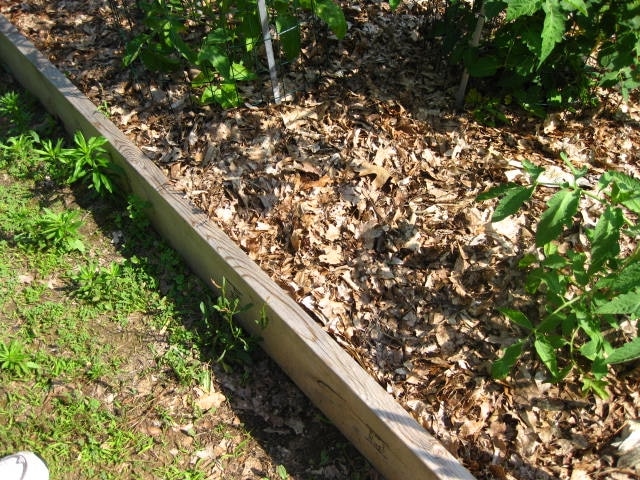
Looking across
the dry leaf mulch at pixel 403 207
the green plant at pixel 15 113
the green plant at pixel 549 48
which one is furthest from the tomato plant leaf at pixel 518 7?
the green plant at pixel 15 113

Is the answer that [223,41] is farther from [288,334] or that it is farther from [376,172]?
[288,334]

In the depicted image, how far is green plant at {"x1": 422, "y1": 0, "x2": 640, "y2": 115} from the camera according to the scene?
8.97 feet

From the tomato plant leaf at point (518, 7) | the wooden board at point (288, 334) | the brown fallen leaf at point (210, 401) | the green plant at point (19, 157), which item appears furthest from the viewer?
the green plant at point (19, 157)

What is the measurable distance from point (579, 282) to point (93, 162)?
2.85m

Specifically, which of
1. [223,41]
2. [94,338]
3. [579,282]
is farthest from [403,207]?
[94,338]

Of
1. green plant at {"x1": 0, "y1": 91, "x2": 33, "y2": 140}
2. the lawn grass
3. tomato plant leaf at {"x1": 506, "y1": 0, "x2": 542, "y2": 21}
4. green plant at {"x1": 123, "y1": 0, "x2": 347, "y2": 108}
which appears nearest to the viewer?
tomato plant leaf at {"x1": 506, "y1": 0, "x2": 542, "y2": 21}

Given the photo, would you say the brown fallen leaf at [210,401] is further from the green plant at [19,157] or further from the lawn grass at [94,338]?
the green plant at [19,157]

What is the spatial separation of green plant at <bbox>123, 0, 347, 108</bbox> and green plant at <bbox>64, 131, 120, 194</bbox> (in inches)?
21.9

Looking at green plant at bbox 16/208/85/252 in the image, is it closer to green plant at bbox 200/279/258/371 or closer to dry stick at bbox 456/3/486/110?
green plant at bbox 200/279/258/371

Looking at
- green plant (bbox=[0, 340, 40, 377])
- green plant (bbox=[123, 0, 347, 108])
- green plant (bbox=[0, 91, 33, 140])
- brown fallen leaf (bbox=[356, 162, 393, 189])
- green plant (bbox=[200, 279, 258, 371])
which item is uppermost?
green plant (bbox=[123, 0, 347, 108])

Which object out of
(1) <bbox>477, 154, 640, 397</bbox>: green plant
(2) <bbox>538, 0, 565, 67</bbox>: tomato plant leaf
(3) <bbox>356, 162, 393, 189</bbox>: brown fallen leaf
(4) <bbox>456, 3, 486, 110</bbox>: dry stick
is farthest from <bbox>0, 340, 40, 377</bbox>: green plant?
(2) <bbox>538, 0, 565, 67</bbox>: tomato plant leaf

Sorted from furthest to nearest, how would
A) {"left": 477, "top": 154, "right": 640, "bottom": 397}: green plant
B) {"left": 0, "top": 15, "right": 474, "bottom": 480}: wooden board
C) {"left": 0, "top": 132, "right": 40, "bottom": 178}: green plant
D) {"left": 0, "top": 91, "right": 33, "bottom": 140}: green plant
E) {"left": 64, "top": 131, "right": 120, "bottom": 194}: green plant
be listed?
{"left": 0, "top": 91, "right": 33, "bottom": 140}: green plant → {"left": 0, "top": 132, "right": 40, "bottom": 178}: green plant → {"left": 64, "top": 131, "right": 120, "bottom": 194}: green plant → {"left": 0, "top": 15, "right": 474, "bottom": 480}: wooden board → {"left": 477, "top": 154, "right": 640, "bottom": 397}: green plant

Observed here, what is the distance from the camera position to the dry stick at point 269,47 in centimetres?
331

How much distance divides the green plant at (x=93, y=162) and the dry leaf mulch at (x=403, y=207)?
247 mm
